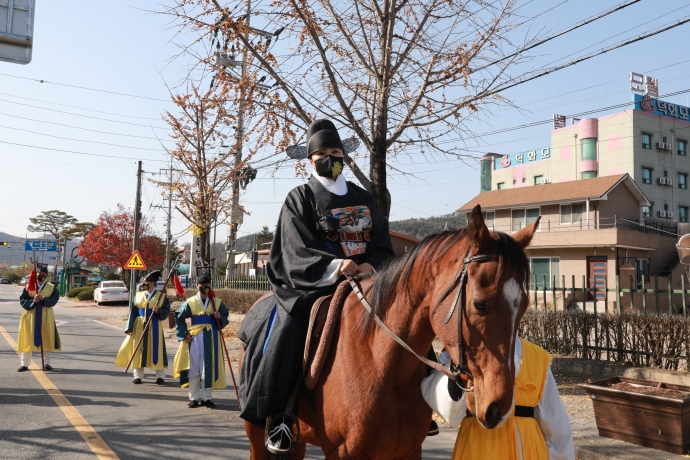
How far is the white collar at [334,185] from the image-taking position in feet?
11.7

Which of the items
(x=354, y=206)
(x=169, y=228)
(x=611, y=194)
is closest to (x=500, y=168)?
(x=611, y=194)

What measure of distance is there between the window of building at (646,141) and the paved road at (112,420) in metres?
42.7

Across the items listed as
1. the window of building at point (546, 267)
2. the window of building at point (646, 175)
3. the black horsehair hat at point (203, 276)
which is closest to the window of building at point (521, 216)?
the window of building at point (546, 267)

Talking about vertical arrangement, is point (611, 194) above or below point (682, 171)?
below

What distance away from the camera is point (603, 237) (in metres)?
31.4

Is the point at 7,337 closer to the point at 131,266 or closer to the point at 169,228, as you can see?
the point at 131,266

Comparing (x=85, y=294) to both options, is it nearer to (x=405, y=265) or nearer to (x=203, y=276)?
(x=203, y=276)

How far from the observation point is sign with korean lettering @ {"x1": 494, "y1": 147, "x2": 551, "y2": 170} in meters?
50.3

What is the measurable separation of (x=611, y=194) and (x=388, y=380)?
35.8 meters

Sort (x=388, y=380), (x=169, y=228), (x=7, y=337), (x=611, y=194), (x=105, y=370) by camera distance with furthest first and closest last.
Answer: (x=169, y=228)
(x=611, y=194)
(x=7, y=337)
(x=105, y=370)
(x=388, y=380)

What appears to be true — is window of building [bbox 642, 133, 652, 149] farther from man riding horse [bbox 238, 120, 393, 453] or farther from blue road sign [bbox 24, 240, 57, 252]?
blue road sign [bbox 24, 240, 57, 252]

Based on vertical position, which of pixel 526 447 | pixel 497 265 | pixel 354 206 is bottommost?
pixel 526 447

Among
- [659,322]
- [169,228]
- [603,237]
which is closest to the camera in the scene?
[659,322]

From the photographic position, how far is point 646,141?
141 feet
